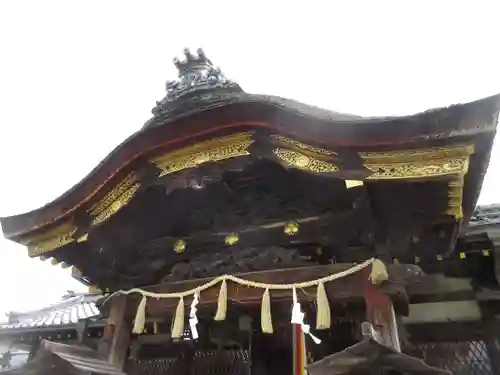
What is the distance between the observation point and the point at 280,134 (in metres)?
4.17

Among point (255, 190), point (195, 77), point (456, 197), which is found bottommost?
point (456, 197)

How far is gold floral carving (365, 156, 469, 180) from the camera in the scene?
3.31m

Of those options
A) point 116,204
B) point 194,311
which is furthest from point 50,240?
point 194,311

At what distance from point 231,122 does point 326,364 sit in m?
2.40

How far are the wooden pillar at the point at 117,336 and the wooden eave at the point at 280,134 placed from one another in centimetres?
120

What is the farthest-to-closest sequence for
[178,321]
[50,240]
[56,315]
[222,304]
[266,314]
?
[56,315]
[50,240]
[178,321]
[222,304]
[266,314]

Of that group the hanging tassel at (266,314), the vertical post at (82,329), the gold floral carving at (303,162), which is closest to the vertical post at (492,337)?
the hanging tassel at (266,314)

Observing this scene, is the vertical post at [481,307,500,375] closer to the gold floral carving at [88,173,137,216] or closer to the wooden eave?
the wooden eave

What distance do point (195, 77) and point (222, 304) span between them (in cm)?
297

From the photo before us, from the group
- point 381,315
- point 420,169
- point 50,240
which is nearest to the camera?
point 420,169

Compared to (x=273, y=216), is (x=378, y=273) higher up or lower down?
lower down

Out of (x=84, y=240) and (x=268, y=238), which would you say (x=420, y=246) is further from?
(x=84, y=240)

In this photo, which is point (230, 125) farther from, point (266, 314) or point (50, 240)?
point (50, 240)

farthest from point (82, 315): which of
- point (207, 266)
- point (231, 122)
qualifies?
point (231, 122)
